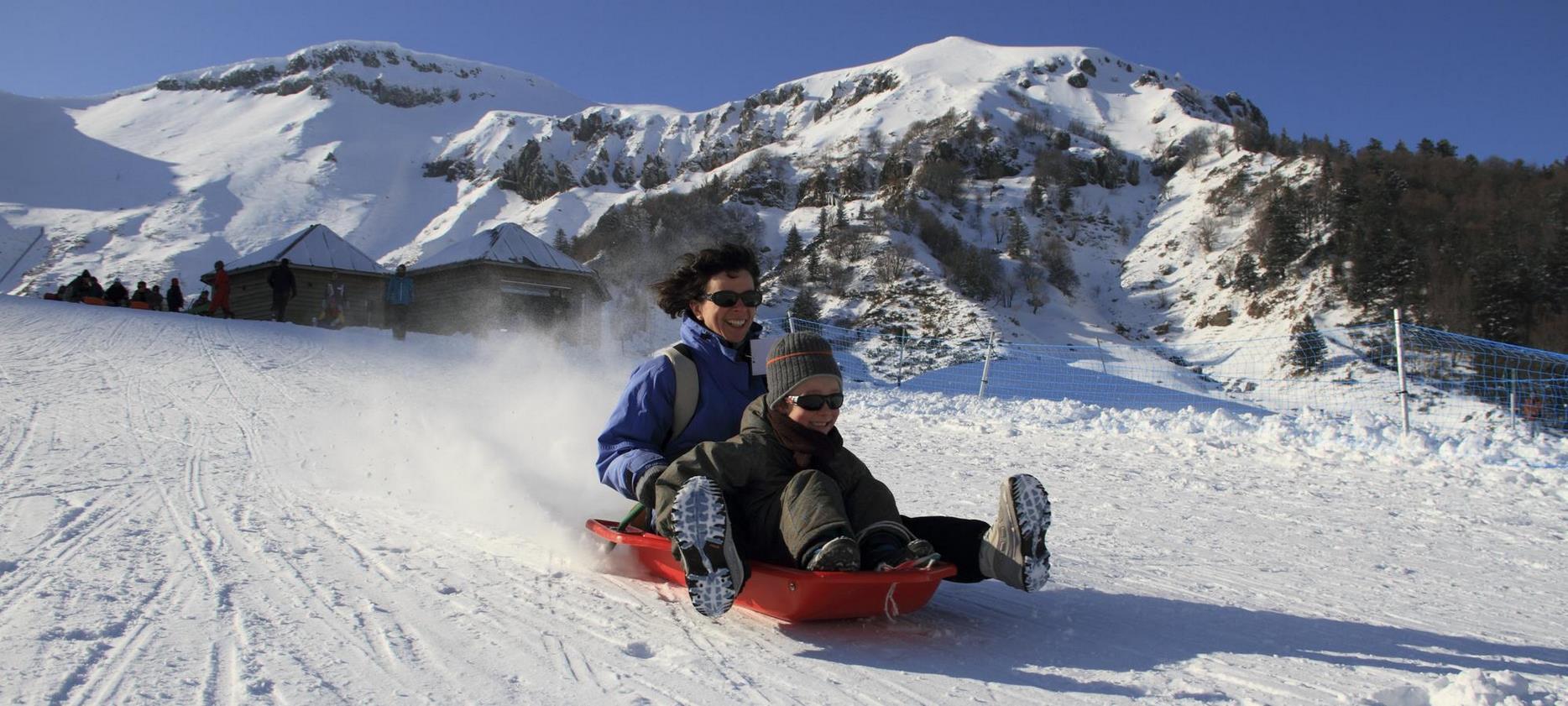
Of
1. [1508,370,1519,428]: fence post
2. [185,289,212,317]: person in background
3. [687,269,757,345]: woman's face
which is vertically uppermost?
[185,289,212,317]: person in background

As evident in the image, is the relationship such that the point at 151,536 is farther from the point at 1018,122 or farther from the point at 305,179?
the point at 305,179

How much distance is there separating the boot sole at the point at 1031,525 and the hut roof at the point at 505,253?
2433 centimetres

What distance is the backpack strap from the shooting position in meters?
3.19

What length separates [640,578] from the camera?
3170 mm

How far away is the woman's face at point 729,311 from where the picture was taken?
333cm

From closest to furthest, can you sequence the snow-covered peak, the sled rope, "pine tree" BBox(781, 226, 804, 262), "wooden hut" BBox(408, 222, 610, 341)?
1. the sled rope
2. "wooden hut" BBox(408, 222, 610, 341)
3. "pine tree" BBox(781, 226, 804, 262)
4. the snow-covered peak

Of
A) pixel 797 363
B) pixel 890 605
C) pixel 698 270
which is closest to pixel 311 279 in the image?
pixel 698 270

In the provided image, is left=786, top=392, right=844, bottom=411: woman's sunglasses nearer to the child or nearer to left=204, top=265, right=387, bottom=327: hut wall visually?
the child

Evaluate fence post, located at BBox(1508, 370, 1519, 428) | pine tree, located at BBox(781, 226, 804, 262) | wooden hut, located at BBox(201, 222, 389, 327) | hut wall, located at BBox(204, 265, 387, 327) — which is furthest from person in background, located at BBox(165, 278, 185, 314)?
pine tree, located at BBox(781, 226, 804, 262)

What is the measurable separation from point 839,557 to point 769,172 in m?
66.0

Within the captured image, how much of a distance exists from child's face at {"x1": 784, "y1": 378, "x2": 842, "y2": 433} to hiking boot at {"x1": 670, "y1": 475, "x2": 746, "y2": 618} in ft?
1.60

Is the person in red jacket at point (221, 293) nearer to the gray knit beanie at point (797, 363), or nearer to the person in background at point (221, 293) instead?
the person in background at point (221, 293)

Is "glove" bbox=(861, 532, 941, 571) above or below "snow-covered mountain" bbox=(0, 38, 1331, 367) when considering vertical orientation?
below

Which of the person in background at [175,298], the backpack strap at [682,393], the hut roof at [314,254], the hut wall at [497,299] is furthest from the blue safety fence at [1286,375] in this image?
the person in background at [175,298]
